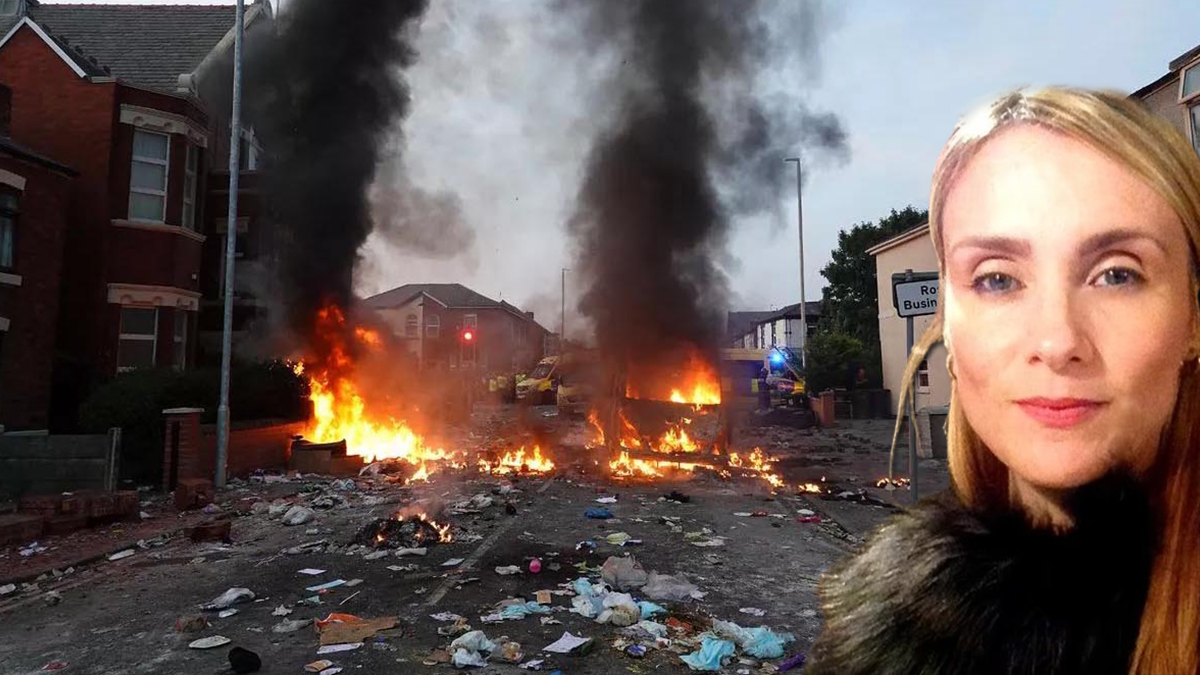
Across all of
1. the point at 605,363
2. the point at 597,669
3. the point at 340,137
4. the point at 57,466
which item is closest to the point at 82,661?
the point at 597,669

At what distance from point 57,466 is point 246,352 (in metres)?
6.45

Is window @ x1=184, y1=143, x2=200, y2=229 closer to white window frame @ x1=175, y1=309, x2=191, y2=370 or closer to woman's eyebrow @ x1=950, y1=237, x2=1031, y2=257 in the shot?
white window frame @ x1=175, y1=309, x2=191, y2=370

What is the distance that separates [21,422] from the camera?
40.1ft

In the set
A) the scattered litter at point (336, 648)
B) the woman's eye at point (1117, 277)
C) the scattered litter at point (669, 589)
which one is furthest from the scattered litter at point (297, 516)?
the woman's eye at point (1117, 277)

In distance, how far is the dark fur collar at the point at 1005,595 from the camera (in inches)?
32.4

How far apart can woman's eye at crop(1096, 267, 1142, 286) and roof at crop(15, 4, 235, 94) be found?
68.8 ft

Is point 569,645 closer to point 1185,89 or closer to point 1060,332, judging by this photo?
point 1060,332

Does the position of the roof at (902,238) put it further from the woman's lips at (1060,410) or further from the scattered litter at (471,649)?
the woman's lips at (1060,410)

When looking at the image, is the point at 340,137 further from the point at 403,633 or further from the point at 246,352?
the point at 403,633

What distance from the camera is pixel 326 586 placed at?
5.78m

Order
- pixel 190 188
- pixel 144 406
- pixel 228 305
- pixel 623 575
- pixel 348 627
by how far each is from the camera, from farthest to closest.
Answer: pixel 190 188 → pixel 228 305 → pixel 144 406 → pixel 623 575 → pixel 348 627

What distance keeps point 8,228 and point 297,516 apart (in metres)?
9.39

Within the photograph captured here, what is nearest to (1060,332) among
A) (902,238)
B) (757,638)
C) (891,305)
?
(757,638)

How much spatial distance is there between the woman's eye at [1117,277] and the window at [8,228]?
1657 cm
